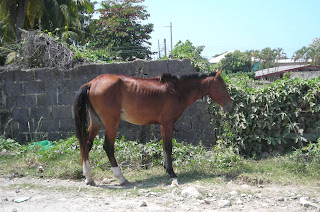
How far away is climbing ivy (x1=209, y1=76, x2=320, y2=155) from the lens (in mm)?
6160

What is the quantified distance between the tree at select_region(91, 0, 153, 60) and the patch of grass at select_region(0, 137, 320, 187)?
37.7ft

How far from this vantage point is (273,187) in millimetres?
4738

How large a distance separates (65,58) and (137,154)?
11.2 ft

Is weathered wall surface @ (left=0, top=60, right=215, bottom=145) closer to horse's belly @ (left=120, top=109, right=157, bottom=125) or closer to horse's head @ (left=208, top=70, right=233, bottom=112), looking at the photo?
horse's head @ (left=208, top=70, right=233, bottom=112)

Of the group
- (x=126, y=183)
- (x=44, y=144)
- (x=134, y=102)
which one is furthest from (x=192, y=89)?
(x=44, y=144)

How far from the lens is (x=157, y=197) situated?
4363 millimetres

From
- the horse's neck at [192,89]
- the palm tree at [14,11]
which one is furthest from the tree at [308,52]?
the horse's neck at [192,89]

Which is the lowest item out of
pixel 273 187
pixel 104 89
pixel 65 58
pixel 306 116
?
pixel 273 187

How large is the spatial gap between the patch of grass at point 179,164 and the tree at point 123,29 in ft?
37.7

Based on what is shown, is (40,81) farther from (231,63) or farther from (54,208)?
(231,63)

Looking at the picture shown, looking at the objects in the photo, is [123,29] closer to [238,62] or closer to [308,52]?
[238,62]

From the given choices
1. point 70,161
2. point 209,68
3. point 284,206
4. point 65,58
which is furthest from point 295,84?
point 65,58

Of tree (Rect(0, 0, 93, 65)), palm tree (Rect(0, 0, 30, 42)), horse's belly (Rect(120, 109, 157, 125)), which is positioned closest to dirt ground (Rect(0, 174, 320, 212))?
horse's belly (Rect(120, 109, 157, 125))

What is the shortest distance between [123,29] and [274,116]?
13.5 metres
